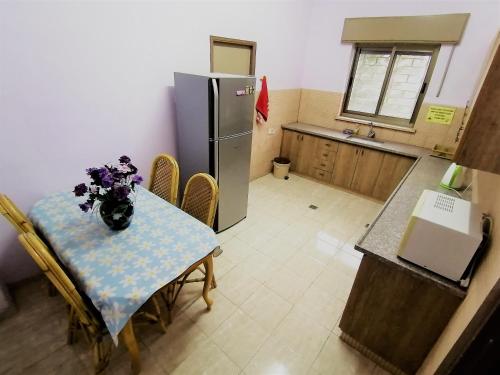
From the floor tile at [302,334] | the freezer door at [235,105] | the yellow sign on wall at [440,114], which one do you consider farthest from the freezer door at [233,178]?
the yellow sign on wall at [440,114]

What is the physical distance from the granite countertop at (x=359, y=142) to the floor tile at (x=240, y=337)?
274cm

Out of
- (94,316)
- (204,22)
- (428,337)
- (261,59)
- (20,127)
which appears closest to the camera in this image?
(94,316)

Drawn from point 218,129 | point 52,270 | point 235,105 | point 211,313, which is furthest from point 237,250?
point 52,270

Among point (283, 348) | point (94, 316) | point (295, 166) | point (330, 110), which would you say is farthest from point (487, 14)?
point (94, 316)

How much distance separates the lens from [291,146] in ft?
14.0

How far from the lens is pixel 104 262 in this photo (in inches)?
51.1

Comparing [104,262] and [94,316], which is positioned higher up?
[104,262]

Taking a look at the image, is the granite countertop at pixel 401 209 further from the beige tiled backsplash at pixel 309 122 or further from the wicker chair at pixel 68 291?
the wicker chair at pixel 68 291

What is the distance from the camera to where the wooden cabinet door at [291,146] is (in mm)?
4172

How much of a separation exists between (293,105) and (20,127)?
3.62 m

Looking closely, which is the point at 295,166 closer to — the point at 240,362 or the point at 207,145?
the point at 207,145

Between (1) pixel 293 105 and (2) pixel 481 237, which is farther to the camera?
(1) pixel 293 105

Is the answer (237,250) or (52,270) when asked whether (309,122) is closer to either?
(237,250)

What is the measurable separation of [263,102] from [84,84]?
218 centimetres
